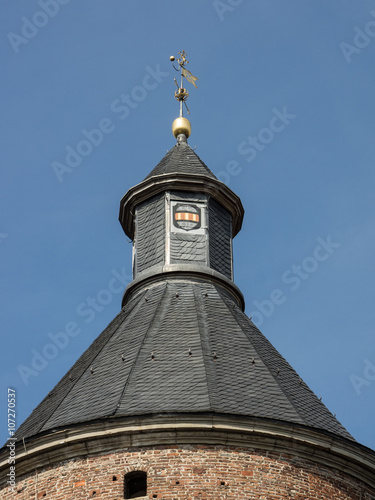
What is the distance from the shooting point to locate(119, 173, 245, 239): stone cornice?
4006 centimetres

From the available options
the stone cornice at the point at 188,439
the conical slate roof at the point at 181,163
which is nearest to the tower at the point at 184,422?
the stone cornice at the point at 188,439

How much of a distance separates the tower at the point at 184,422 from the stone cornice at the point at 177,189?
3488mm

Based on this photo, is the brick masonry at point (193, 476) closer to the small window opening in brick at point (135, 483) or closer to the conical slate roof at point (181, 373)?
the small window opening in brick at point (135, 483)

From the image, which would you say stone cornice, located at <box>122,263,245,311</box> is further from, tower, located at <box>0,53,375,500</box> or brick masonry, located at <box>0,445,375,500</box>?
brick masonry, located at <box>0,445,375,500</box>

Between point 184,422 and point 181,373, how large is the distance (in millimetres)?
2099

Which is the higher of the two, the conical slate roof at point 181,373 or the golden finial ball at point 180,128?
A: the golden finial ball at point 180,128

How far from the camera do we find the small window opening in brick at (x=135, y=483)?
30656mm

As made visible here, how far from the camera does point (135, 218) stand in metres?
40.7

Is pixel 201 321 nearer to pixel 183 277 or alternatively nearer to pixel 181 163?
pixel 183 277

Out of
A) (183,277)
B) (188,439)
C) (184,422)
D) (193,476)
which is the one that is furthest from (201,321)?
(193,476)

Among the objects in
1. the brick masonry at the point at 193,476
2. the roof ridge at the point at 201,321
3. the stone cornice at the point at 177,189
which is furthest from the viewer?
the stone cornice at the point at 177,189

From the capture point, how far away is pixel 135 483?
30.9 meters

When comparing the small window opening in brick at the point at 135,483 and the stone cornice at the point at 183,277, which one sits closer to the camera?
the small window opening in brick at the point at 135,483

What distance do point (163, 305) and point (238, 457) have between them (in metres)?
6.18
